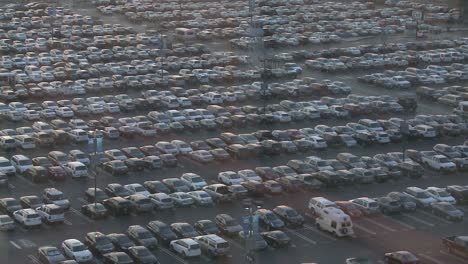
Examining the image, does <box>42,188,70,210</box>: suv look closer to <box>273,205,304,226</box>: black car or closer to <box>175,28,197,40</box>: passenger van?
<box>273,205,304,226</box>: black car

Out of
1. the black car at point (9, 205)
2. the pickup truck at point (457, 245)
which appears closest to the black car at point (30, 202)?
the black car at point (9, 205)

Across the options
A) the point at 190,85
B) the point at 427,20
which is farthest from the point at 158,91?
the point at 427,20

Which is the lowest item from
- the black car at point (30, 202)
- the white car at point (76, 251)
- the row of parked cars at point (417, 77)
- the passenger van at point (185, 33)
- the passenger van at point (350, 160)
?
the row of parked cars at point (417, 77)

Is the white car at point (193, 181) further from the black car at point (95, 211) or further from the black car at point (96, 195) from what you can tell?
the black car at point (95, 211)

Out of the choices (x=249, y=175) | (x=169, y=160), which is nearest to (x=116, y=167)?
A: (x=169, y=160)

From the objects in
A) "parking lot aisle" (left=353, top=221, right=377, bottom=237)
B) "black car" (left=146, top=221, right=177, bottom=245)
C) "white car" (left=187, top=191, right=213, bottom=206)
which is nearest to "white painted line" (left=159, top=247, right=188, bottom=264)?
"black car" (left=146, top=221, right=177, bottom=245)

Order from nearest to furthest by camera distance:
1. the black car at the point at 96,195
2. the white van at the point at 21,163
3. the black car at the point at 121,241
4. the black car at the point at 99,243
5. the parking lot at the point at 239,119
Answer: the black car at the point at 99,243, the black car at the point at 121,241, the parking lot at the point at 239,119, the black car at the point at 96,195, the white van at the point at 21,163

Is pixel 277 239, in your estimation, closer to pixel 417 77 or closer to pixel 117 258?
pixel 117 258
